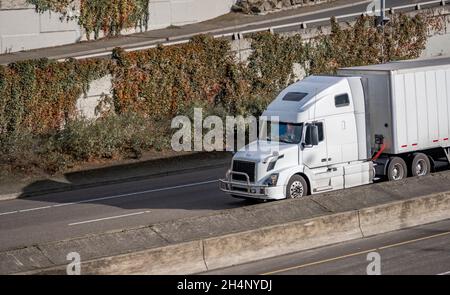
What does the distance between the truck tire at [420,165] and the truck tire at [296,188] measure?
4048mm

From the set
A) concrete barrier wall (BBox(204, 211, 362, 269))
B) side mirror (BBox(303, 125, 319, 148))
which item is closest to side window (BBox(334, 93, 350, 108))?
side mirror (BBox(303, 125, 319, 148))

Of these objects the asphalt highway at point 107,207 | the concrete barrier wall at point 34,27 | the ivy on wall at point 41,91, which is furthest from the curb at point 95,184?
the concrete barrier wall at point 34,27

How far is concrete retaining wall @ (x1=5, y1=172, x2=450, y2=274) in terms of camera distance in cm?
1992

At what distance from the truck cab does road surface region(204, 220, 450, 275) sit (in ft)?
11.6

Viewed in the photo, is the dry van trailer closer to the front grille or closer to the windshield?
the windshield

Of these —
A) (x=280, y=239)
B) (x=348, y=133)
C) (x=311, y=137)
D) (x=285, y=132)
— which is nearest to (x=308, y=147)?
(x=311, y=137)

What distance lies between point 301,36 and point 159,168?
42.9 feet

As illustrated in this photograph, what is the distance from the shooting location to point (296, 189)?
26.8m

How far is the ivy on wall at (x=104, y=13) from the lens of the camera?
46000 millimetres

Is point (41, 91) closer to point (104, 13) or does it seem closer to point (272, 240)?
point (104, 13)

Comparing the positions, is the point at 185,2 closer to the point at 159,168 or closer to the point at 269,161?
the point at 159,168

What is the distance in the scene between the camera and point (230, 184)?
27.2 metres

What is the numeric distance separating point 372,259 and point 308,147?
19.5 feet
